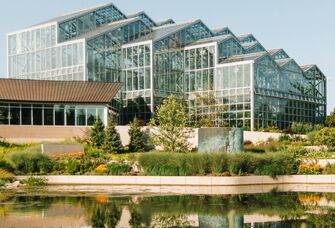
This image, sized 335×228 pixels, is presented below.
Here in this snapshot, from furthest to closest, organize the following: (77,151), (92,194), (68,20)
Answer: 1. (68,20)
2. (77,151)
3. (92,194)

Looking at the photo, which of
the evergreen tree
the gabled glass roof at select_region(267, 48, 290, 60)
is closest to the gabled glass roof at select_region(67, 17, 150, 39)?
the gabled glass roof at select_region(267, 48, 290, 60)

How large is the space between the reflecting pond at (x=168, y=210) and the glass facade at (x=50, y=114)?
2542 cm

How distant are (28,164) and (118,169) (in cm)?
524

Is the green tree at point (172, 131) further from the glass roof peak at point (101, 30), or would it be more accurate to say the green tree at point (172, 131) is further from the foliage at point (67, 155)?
the glass roof peak at point (101, 30)

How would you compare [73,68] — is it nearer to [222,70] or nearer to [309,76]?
[222,70]

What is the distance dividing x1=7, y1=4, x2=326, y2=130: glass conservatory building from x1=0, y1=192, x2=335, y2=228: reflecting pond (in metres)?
34.7

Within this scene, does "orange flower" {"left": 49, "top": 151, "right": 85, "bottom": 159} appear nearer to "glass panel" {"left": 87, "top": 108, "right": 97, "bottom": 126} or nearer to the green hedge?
the green hedge

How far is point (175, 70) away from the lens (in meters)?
63.7

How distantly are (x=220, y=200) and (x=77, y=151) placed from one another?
71.3 ft

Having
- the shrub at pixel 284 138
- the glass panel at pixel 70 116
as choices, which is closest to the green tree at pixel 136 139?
the glass panel at pixel 70 116

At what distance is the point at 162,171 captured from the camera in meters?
31.3

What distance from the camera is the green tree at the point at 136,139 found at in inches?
1810

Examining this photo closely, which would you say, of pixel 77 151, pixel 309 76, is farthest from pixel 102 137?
pixel 309 76

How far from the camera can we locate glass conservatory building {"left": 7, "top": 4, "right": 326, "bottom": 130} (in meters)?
59.2
